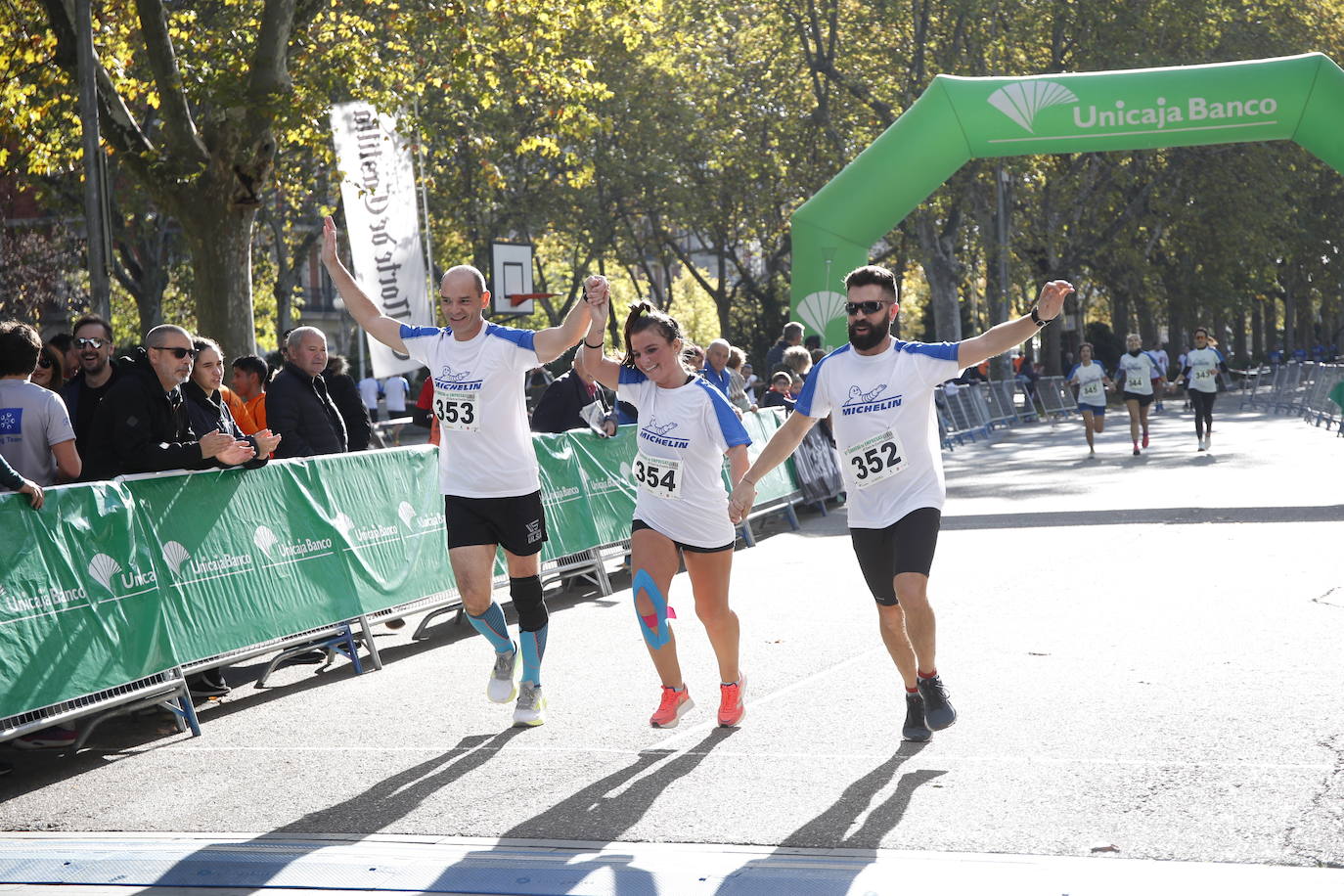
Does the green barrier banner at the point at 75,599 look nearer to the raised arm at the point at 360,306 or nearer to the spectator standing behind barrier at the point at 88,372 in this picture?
the raised arm at the point at 360,306

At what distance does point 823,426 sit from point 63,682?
11918 mm

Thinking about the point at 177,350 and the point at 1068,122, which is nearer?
the point at 177,350

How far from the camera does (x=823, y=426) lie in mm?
17875

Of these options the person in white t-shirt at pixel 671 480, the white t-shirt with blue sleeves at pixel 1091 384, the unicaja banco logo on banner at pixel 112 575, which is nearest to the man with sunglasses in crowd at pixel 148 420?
the unicaja banco logo on banner at pixel 112 575

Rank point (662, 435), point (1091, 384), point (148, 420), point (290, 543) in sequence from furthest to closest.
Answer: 1. point (1091, 384)
2. point (290, 543)
3. point (148, 420)
4. point (662, 435)

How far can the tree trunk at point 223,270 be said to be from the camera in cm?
1471

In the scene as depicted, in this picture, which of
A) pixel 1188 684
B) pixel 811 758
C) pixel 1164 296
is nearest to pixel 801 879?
pixel 811 758

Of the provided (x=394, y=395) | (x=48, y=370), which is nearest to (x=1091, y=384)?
(x=394, y=395)

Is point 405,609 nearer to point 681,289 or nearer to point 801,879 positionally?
point 801,879

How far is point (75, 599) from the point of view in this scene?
6992 mm

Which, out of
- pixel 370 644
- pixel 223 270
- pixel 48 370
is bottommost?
pixel 370 644

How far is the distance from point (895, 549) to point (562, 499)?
5.52 meters

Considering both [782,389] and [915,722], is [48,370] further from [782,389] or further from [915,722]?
[782,389]

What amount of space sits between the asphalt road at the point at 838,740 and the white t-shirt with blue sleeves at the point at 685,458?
0.90m
